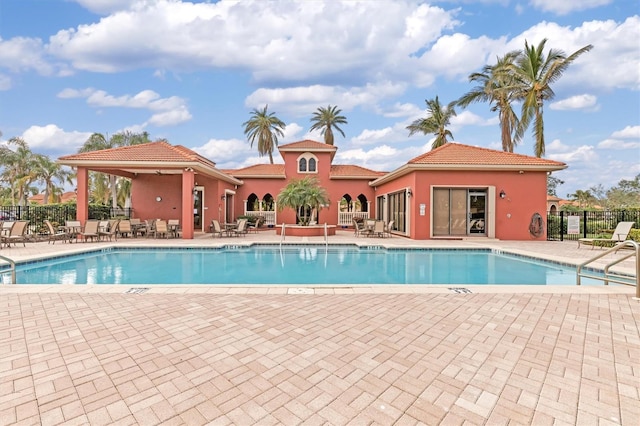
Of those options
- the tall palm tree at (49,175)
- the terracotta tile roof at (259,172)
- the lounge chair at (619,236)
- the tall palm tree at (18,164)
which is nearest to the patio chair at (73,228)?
the terracotta tile roof at (259,172)

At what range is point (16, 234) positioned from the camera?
41.3 feet

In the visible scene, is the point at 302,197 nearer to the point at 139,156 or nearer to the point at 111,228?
the point at 139,156

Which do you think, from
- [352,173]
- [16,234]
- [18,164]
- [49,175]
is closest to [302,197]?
[352,173]

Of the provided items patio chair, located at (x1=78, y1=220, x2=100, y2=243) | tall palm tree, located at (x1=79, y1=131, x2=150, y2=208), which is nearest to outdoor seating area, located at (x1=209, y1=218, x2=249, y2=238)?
patio chair, located at (x1=78, y1=220, x2=100, y2=243)

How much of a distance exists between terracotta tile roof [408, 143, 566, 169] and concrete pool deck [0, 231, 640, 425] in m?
10.6

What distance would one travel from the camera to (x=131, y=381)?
2.74 m

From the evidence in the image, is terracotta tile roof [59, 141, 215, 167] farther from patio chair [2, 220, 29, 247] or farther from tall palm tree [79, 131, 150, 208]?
tall palm tree [79, 131, 150, 208]

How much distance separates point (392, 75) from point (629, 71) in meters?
11.1

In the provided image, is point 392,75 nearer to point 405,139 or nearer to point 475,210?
point 475,210

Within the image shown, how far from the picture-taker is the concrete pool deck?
2.37 m

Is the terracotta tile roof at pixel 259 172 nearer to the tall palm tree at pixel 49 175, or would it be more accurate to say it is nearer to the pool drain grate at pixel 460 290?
the pool drain grate at pixel 460 290

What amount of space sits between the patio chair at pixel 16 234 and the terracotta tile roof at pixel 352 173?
53.2 feet

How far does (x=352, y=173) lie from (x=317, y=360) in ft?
68.7

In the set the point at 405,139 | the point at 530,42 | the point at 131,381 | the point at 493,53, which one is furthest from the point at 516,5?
the point at 131,381
